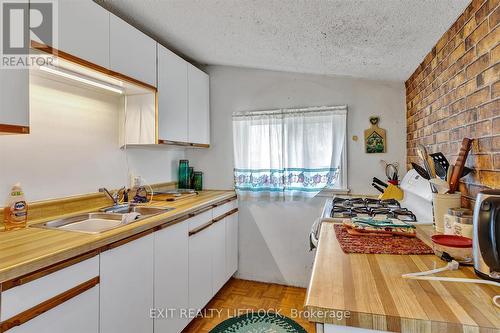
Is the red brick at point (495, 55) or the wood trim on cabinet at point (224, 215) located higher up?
the red brick at point (495, 55)

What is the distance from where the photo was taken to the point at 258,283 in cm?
283

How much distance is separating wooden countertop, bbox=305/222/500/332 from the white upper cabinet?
5.40 ft

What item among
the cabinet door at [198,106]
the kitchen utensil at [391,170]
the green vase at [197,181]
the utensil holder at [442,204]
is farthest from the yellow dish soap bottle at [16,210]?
the kitchen utensil at [391,170]

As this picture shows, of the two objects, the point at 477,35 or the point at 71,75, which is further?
the point at 71,75

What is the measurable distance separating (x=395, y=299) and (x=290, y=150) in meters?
2.03

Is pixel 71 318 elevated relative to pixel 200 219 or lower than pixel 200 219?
lower

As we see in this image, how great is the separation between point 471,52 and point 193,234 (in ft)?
6.26

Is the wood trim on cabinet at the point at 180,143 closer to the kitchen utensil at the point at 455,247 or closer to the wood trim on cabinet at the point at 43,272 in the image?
the wood trim on cabinet at the point at 43,272

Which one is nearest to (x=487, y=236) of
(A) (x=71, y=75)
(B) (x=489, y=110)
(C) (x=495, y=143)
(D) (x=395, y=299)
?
(D) (x=395, y=299)

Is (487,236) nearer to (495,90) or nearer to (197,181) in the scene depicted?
(495,90)

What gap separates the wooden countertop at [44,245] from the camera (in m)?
0.91

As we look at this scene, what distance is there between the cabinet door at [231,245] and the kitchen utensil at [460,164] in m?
1.86

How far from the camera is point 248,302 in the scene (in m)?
2.44

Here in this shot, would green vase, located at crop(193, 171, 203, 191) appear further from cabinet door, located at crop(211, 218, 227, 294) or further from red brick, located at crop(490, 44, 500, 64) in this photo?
red brick, located at crop(490, 44, 500, 64)
